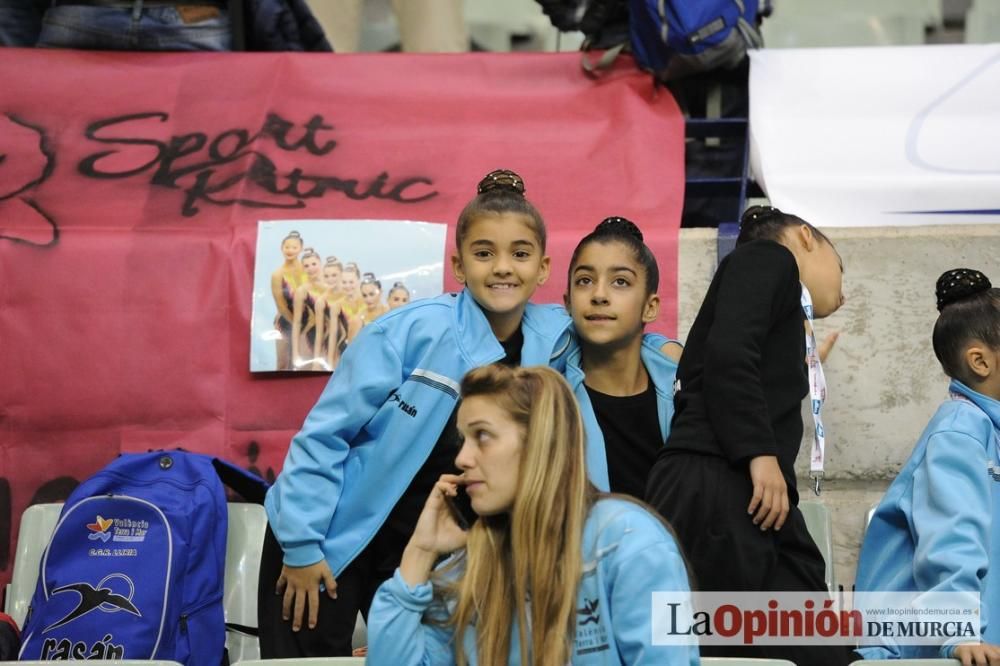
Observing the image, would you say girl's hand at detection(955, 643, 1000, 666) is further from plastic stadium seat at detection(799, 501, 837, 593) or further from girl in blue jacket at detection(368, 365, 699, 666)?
plastic stadium seat at detection(799, 501, 837, 593)

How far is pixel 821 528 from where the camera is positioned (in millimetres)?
3600

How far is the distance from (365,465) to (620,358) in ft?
2.35

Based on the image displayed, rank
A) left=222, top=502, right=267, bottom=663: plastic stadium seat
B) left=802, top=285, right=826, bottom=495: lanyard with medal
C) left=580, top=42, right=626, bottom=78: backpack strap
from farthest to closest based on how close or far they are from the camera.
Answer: left=580, top=42, right=626, bottom=78: backpack strap < left=222, top=502, right=267, bottom=663: plastic stadium seat < left=802, top=285, right=826, bottom=495: lanyard with medal

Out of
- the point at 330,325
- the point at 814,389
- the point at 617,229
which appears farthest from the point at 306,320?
the point at 814,389

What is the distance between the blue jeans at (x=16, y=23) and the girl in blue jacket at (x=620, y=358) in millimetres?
3121

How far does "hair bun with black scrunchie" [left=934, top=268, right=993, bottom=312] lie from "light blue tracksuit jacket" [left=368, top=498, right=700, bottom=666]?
1.35 meters

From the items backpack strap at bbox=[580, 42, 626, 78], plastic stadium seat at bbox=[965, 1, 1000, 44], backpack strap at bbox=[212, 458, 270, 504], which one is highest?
plastic stadium seat at bbox=[965, 1, 1000, 44]

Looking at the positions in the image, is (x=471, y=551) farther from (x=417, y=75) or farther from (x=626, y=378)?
(x=417, y=75)

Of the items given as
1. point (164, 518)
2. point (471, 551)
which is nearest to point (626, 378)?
point (471, 551)

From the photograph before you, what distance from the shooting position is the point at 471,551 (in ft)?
7.97

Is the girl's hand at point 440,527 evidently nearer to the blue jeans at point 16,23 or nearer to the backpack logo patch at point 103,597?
the backpack logo patch at point 103,597

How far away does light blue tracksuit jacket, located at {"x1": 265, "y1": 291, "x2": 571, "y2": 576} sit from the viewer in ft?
9.89

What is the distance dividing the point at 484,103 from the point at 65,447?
1904 millimetres

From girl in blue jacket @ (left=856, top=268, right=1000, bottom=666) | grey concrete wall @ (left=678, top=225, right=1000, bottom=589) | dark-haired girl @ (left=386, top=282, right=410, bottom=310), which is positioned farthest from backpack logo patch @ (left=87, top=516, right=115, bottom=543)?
girl in blue jacket @ (left=856, top=268, right=1000, bottom=666)
